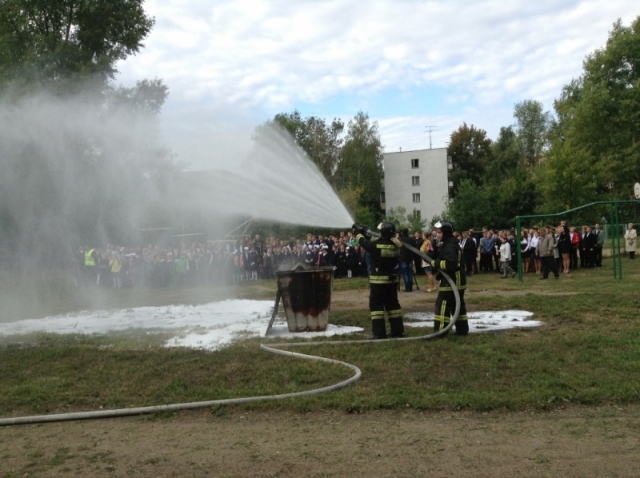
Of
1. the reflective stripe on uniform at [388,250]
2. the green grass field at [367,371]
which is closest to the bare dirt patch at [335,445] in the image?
the green grass field at [367,371]

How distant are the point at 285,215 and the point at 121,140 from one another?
21.8 ft

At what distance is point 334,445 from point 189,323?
7702 millimetres

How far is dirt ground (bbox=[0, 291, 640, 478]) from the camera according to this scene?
15.6 ft

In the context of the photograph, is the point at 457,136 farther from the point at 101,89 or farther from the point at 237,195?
the point at 237,195

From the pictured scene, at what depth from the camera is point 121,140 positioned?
686 inches

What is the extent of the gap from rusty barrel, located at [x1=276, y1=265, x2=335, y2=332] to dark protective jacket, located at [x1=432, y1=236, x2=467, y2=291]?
205cm

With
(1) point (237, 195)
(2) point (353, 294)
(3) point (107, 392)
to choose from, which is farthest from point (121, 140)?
(3) point (107, 392)

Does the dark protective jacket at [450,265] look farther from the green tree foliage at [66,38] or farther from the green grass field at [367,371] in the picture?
the green tree foliage at [66,38]

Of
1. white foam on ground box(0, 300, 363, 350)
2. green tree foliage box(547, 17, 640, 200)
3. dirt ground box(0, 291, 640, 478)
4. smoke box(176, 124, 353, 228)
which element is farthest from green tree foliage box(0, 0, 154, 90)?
green tree foliage box(547, 17, 640, 200)

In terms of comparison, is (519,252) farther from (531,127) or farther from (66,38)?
(531,127)

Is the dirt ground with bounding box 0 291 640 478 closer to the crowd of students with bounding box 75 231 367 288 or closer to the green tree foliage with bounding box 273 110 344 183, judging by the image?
the crowd of students with bounding box 75 231 367 288

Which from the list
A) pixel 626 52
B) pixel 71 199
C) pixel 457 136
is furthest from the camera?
pixel 457 136

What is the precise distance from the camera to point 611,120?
47.7 metres

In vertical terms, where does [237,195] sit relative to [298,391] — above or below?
above
